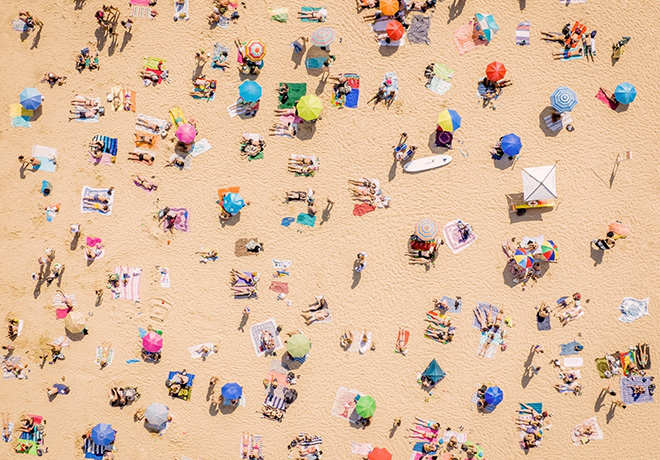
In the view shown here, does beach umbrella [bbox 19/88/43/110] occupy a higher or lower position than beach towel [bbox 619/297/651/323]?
higher

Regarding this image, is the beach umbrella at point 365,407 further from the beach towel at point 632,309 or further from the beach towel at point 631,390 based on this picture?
the beach towel at point 632,309

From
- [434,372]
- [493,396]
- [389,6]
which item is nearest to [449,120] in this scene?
[389,6]

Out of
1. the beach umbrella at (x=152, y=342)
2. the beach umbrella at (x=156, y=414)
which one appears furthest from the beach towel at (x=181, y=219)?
the beach umbrella at (x=156, y=414)

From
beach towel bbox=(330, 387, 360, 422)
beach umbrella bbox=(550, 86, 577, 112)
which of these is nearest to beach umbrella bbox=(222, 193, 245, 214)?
beach towel bbox=(330, 387, 360, 422)

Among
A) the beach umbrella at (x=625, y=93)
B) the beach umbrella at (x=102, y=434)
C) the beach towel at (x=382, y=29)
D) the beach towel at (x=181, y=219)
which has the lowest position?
the beach umbrella at (x=102, y=434)

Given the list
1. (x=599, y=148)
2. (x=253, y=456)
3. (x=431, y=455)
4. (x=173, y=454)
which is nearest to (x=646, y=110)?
(x=599, y=148)

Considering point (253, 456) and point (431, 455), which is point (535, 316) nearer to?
point (431, 455)

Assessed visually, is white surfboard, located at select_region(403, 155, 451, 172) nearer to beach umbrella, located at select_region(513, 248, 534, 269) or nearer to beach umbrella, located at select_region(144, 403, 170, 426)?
beach umbrella, located at select_region(513, 248, 534, 269)
